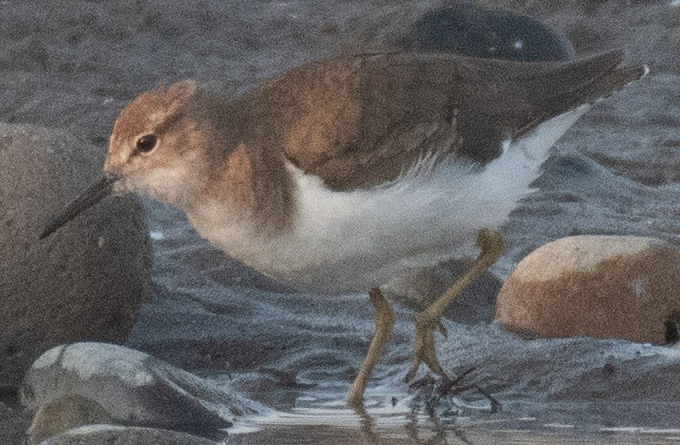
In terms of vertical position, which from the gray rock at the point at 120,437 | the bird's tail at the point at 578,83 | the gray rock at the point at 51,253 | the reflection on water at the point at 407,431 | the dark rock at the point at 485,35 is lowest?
the reflection on water at the point at 407,431

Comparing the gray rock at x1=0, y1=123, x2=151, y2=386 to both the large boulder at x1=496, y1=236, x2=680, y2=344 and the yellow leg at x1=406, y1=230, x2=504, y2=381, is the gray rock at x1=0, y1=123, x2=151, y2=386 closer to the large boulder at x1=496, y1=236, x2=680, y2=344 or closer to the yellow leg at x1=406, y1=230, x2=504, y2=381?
the yellow leg at x1=406, y1=230, x2=504, y2=381

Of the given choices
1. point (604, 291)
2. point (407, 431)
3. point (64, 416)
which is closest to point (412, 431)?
point (407, 431)

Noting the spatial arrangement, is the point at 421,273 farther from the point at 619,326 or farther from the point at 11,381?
the point at 11,381

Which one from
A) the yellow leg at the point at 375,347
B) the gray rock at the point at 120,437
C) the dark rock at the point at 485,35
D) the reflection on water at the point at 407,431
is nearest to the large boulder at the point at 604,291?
the yellow leg at the point at 375,347

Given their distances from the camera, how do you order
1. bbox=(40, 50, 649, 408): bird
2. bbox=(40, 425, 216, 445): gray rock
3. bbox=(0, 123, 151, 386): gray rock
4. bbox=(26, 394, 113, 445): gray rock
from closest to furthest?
1. bbox=(40, 425, 216, 445): gray rock
2. bbox=(26, 394, 113, 445): gray rock
3. bbox=(40, 50, 649, 408): bird
4. bbox=(0, 123, 151, 386): gray rock

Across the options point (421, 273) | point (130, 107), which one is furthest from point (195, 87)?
point (421, 273)

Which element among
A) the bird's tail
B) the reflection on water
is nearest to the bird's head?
the reflection on water

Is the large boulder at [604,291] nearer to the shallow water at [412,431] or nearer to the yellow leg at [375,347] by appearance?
the yellow leg at [375,347]
